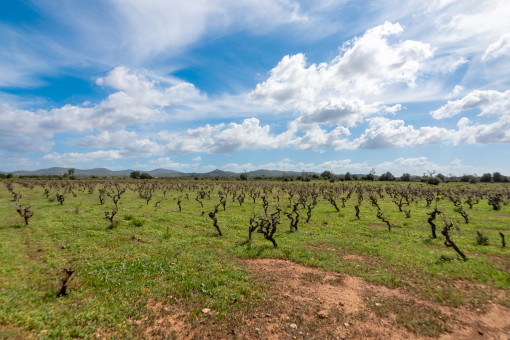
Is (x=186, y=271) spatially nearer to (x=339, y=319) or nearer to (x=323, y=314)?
(x=323, y=314)

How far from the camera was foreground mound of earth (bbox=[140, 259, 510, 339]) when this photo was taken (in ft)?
27.8

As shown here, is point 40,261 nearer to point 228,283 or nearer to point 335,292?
point 228,283

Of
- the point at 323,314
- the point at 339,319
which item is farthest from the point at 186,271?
the point at 339,319

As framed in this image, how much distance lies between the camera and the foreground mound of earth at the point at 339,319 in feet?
27.8

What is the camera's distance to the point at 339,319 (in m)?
9.31

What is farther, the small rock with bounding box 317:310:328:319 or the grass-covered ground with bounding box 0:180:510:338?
the small rock with bounding box 317:310:328:319

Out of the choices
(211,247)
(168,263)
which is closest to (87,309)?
(168,263)

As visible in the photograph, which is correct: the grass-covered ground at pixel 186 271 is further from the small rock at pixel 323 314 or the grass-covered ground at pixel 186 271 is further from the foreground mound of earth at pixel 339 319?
the small rock at pixel 323 314

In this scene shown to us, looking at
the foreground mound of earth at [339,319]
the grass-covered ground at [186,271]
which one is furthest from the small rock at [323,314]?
the grass-covered ground at [186,271]

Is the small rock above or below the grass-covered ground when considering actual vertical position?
below

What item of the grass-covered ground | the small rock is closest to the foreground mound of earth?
the small rock

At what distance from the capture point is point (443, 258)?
51.2 feet

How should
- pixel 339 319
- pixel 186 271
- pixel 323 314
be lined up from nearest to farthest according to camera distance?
pixel 339 319
pixel 323 314
pixel 186 271

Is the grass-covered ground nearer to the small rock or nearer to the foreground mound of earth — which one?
the foreground mound of earth
